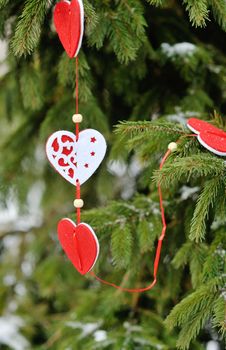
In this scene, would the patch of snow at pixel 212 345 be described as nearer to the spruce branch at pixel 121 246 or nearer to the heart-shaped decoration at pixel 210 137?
the spruce branch at pixel 121 246

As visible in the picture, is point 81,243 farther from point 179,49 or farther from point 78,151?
point 179,49

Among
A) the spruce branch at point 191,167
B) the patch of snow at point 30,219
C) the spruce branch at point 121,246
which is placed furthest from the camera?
the patch of snow at point 30,219

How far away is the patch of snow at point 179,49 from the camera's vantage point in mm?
1664

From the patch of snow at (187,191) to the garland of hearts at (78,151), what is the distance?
0.24 metres

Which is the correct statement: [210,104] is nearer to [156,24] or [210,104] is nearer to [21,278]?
[156,24]

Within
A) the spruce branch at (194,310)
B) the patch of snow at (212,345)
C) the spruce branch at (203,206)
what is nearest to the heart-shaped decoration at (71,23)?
the spruce branch at (203,206)

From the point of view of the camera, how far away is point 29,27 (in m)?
1.25

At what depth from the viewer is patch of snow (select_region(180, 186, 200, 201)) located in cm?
150

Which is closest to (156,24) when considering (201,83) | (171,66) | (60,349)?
(171,66)

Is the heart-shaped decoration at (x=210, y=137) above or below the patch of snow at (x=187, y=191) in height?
above

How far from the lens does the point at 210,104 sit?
5.57ft

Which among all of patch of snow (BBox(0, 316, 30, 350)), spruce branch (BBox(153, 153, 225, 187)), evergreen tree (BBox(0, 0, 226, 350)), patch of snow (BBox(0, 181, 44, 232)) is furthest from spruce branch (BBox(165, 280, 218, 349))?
patch of snow (BBox(0, 181, 44, 232))

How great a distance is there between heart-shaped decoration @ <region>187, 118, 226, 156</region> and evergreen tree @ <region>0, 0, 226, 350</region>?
22 millimetres

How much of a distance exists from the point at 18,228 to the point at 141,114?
53.7 inches
